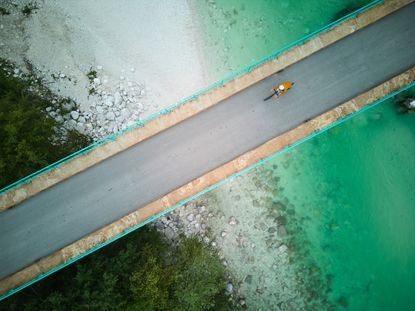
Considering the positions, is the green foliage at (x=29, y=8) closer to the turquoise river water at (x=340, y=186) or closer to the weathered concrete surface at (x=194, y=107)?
the weathered concrete surface at (x=194, y=107)

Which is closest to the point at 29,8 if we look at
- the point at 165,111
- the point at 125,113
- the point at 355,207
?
the point at 125,113

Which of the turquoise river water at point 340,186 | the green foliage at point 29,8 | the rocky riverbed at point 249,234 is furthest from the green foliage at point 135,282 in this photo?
the green foliage at point 29,8

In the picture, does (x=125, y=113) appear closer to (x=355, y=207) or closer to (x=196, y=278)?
(x=196, y=278)

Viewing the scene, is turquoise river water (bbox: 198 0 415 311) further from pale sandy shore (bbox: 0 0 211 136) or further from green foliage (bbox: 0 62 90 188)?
green foliage (bbox: 0 62 90 188)

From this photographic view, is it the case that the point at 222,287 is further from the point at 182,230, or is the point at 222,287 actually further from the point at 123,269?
the point at 123,269

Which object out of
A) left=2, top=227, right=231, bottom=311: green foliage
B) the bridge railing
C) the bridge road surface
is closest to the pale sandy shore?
the bridge railing

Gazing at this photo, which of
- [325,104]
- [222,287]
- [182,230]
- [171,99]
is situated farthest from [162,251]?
[325,104]

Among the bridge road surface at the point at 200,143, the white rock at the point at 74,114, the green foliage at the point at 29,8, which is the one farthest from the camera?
the white rock at the point at 74,114
